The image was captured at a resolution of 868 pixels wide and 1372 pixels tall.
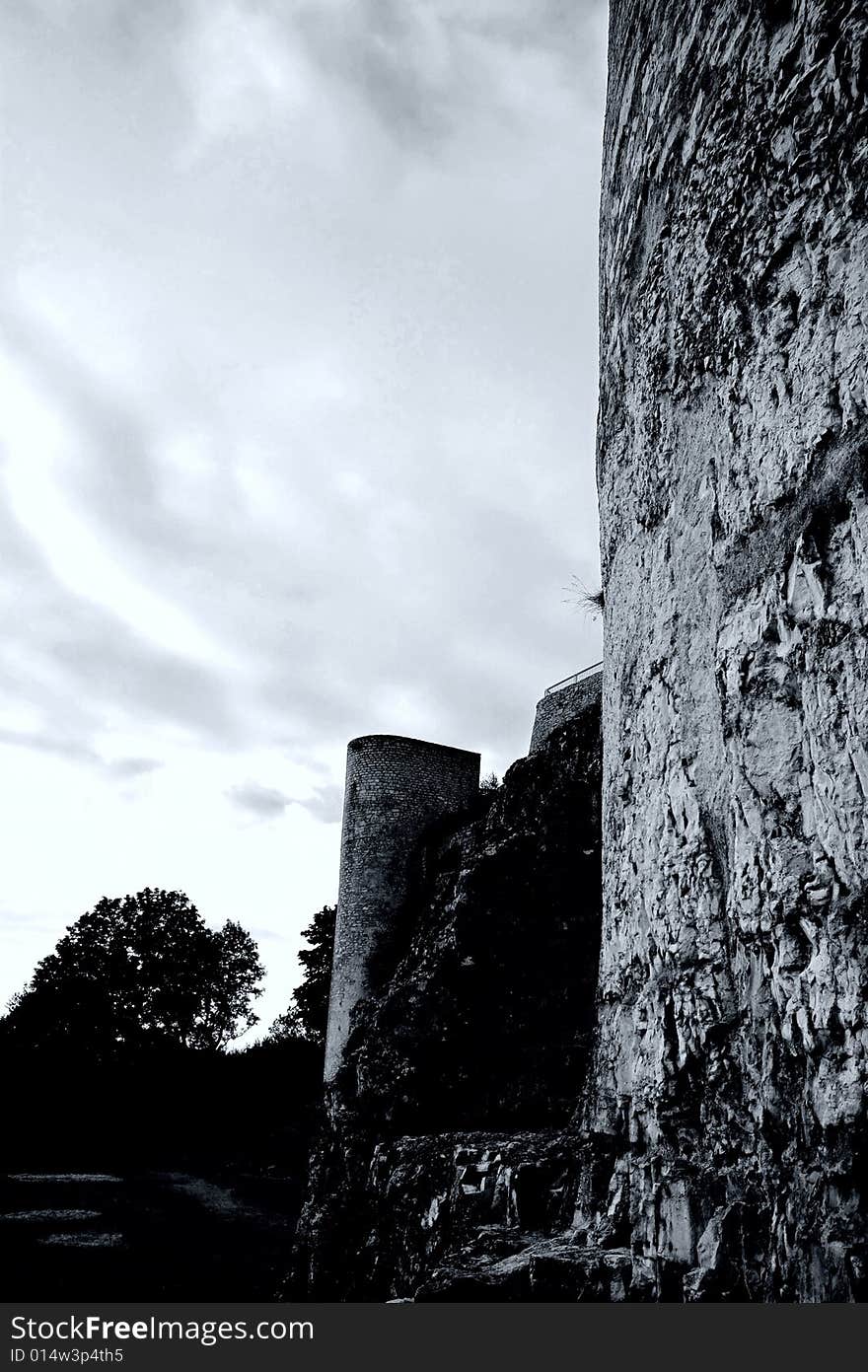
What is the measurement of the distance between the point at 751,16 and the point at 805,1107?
8.30 feet

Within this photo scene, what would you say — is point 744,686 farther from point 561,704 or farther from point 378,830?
point 561,704

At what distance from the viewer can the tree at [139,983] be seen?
2458 cm

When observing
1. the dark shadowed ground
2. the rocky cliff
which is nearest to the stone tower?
the dark shadowed ground

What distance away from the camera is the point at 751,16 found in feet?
6.83

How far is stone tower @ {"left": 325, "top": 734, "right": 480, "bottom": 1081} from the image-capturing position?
12703mm

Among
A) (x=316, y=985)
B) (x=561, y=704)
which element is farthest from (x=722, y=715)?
(x=316, y=985)

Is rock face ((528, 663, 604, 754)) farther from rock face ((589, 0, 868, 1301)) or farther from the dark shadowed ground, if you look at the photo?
rock face ((589, 0, 868, 1301))

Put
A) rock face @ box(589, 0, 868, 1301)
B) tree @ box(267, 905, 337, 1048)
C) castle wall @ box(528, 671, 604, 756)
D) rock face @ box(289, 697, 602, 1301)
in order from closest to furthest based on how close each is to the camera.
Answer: rock face @ box(589, 0, 868, 1301) → rock face @ box(289, 697, 602, 1301) → castle wall @ box(528, 671, 604, 756) → tree @ box(267, 905, 337, 1048)

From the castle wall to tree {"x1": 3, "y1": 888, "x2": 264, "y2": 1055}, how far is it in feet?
54.9

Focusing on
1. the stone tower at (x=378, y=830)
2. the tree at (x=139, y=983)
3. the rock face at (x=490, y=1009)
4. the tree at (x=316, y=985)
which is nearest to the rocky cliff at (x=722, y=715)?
the rock face at (x=490, y=1009)

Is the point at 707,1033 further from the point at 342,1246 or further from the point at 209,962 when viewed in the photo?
the point at 209,962

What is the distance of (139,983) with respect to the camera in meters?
Result: 29.1

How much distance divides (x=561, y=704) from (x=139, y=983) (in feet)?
72.4
